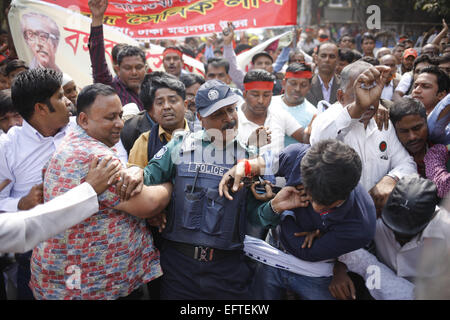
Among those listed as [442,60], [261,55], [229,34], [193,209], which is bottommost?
[193,209]

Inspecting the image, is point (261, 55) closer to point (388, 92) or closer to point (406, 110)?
point (388, 92)

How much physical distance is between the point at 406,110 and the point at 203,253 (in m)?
1.75

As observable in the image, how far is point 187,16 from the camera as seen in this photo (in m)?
5.45

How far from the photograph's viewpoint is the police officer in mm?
2129

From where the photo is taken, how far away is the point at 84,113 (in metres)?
1.99

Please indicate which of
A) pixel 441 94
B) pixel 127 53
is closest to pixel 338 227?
pixel 441 94

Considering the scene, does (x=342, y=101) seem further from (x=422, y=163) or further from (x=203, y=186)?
(x=203, y=186)

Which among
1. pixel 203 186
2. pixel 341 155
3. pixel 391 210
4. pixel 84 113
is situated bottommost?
pixel 391 210

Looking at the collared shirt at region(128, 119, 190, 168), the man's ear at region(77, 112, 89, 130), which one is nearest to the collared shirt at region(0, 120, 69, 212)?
the collared shirt at region(128, 119, 190, 168)

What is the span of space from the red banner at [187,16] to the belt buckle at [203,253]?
4.11 meters

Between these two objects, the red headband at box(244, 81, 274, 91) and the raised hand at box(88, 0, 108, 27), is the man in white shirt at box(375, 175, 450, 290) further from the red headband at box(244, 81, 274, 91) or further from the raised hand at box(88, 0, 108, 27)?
the raised hand at box(88, 0, 108, 27)

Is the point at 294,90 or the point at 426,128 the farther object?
the point at 294,90

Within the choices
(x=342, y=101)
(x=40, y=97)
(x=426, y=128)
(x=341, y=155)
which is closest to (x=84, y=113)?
(x=40, y=97)

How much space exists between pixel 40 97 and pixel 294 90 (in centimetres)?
282
